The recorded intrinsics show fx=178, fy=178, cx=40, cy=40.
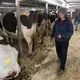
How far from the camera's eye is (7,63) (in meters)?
2.98

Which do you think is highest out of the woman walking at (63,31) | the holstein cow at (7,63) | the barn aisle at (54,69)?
the woman walking at (63,31)

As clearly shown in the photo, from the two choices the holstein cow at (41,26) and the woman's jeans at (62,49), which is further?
the holstein cow at (41,26)

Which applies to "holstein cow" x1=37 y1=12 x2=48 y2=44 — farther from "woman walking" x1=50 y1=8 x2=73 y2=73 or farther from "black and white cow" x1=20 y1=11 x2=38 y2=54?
"woman walking" x1=50 y1=8 x2=73 y2=73

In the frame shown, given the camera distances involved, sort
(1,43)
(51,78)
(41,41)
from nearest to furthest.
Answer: (1,43) → (51,78) → (41,41)

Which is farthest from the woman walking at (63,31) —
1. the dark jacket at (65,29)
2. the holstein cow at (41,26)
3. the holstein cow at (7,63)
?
the holstein cow at (41,26)

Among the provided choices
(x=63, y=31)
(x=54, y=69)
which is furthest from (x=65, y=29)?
(x=54, y=69)

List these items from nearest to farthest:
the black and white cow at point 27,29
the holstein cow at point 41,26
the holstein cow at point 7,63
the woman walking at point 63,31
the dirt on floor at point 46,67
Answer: the holstein cow at point 7,63 < the woman walking at point 63,31 < the dirt on floor at point 46,67 < the black and white cow at point 27,29 < the holstein cow at point 41,26

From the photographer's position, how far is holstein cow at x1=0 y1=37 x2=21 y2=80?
9.52 ft

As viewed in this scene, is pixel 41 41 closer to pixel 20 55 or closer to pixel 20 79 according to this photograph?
pixel 20 55

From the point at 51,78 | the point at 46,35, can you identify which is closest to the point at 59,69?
the point at 51,78

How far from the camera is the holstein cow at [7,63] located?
2.90m

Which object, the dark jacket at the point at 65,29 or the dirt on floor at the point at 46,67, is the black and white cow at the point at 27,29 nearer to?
the dirt on floor at the point at 46,67

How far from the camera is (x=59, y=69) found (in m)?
4.03

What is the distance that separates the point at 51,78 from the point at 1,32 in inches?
78.6
